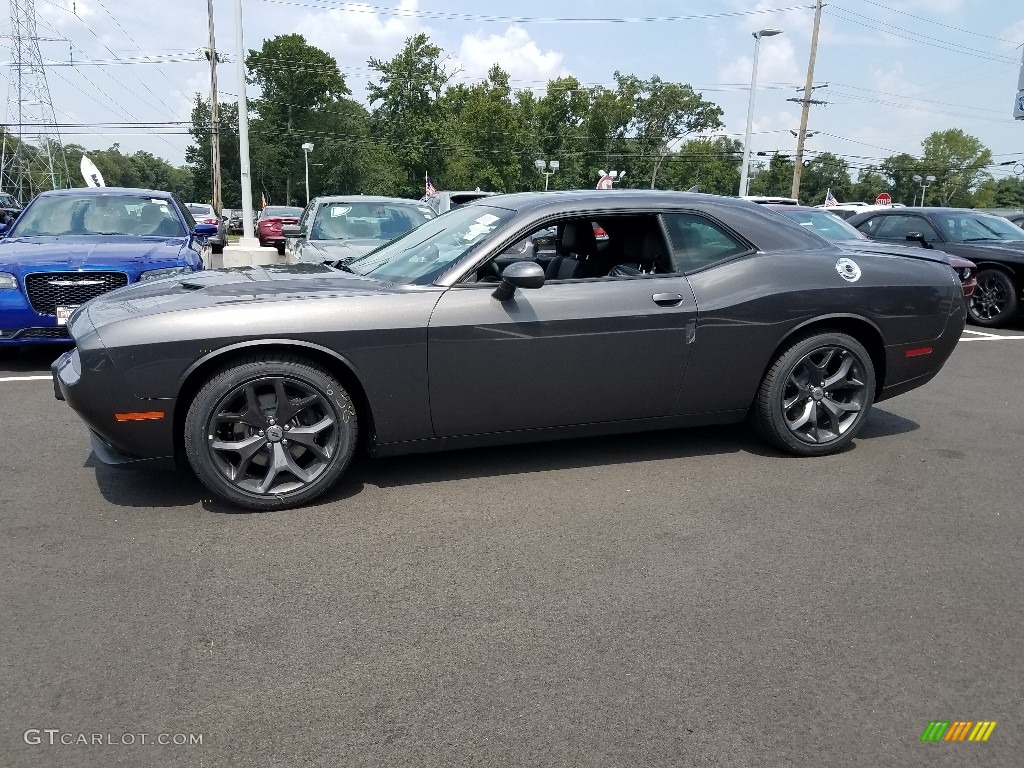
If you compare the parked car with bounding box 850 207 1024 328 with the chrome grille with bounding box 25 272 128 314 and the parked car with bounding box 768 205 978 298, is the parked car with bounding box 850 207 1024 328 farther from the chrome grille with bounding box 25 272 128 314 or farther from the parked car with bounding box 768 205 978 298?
the chrome grille with bounding box 25 272 128 314

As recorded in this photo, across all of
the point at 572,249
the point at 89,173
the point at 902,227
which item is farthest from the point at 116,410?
the point at 89,173

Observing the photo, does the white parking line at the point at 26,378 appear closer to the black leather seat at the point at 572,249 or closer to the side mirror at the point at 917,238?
the black leather seat at the point at 572,249

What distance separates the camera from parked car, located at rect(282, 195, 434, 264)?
8.83m

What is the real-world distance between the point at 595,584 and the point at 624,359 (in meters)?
1.43

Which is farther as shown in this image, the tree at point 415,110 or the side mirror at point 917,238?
the tree at point 415,110

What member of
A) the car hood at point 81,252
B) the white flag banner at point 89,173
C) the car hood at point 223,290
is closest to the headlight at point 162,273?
the car hood at point 81,252

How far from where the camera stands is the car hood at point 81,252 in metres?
6.49

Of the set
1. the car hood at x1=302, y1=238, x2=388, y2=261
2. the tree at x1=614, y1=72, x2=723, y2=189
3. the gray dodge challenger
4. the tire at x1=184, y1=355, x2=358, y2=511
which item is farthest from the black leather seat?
the tree at x1=614, y1=72, x2=723, y2=189

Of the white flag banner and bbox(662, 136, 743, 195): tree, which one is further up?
bbox(662, 136, 743, 195): tree

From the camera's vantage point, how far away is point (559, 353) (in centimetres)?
402

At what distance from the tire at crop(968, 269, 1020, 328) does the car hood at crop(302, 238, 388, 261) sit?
26.3 feet

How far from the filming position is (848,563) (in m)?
3.33

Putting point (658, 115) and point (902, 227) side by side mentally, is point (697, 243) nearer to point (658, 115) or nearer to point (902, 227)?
point (902, 227)

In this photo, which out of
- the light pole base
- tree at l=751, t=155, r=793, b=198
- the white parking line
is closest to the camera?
the white parking line
